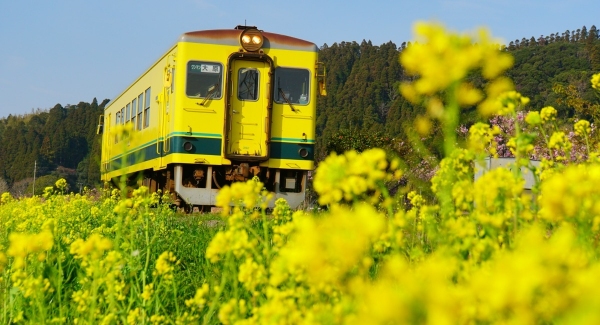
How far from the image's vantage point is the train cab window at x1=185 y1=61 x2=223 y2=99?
1255 centimetres

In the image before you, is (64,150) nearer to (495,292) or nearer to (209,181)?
(209,181)

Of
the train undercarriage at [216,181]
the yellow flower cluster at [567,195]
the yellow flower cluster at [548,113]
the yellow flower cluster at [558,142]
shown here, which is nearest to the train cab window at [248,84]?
the train undercarriage at [216,181]

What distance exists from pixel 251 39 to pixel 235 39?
0.27m

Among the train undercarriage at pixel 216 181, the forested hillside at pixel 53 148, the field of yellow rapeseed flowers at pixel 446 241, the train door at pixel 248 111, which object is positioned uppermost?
the forested hillside at pixel 53 148

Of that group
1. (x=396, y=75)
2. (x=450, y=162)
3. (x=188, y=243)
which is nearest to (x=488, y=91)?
(x=450, y=162)

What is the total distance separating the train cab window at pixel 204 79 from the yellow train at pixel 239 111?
2cm

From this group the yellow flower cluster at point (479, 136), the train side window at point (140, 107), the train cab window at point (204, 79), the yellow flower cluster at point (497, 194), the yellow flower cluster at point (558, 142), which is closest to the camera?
the yellow flower cluster at point (497, 194)

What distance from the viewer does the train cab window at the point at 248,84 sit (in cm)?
1272

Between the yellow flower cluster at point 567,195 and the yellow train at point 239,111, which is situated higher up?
the yellow train at point 239,111

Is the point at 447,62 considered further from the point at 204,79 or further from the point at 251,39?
the point at 204,79

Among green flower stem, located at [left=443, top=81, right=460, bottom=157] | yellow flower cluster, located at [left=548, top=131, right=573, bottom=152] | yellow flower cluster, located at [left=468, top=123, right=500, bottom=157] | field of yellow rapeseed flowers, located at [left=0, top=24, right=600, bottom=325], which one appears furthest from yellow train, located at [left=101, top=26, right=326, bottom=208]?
green flower stem, located at [left=443, top=81, right=460, bottom=157]

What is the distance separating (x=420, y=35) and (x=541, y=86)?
5974cm

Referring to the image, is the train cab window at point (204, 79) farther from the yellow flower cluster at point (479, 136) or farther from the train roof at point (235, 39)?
the yellow flower cluster at point (479, 136)

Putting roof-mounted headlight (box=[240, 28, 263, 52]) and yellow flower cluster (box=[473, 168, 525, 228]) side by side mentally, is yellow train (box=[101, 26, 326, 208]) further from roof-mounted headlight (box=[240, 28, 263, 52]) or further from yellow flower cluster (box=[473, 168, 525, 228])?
yellow flower cluster (box=[473, 168, 525, 228])
